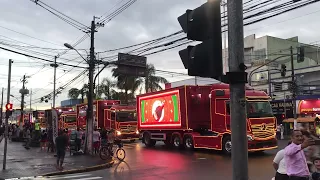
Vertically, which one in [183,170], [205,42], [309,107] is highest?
[205,42]

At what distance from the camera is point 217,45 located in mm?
3898

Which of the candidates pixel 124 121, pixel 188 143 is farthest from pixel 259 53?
pixel 188 143

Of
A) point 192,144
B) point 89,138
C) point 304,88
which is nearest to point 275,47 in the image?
point 304,88

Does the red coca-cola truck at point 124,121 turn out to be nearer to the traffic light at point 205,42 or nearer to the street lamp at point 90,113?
the street lamp at point 90,113

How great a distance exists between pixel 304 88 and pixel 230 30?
1609 inches

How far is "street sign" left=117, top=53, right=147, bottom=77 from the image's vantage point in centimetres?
2423

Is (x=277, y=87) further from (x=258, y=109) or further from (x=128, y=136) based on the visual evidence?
(x=258, y=109)

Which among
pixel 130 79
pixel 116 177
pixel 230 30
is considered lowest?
pixel 116 177

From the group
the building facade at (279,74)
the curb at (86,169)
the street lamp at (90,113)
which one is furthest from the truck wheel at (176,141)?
the building facade at (279,74)

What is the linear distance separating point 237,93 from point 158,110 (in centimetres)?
2111

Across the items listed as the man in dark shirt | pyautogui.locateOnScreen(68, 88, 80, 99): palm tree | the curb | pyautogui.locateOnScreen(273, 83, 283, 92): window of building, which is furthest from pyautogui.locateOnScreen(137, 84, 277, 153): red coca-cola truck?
pyautogui.locateOnScreen(68, 88, 80, 99): palm tree

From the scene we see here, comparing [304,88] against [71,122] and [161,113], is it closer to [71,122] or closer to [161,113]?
[161,113]

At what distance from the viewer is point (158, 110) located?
24859 mm

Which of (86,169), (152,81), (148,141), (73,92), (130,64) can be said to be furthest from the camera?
(73,92)
